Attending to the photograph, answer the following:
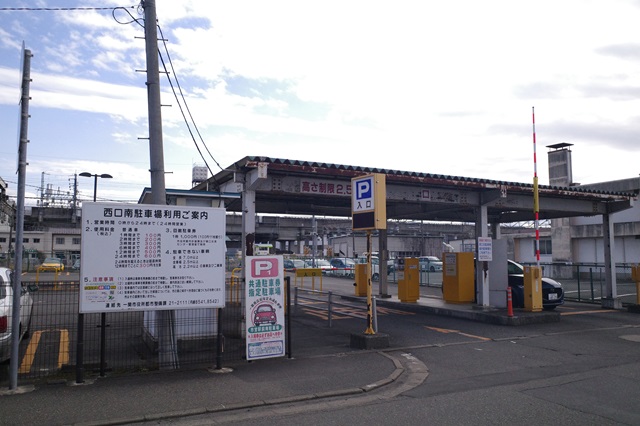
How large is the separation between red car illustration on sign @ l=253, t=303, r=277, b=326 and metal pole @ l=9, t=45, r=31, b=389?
3631 mm

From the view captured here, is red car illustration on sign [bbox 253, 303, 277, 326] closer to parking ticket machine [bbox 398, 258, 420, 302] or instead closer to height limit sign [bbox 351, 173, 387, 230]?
height limit sign [bbox 351, 173, 387, 230]

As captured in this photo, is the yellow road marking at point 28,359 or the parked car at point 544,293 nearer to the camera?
the yellow road marking at point 28,359

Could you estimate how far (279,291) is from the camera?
30.3 ft

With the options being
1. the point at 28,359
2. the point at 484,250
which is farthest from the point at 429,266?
the point at 28,359

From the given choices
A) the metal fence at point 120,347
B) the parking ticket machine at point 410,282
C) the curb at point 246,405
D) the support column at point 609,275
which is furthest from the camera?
the parking ticket machine at point 410,282

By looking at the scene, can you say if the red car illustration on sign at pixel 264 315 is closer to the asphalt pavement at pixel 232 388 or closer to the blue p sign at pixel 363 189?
the asphalt pavement at pixel 232 388

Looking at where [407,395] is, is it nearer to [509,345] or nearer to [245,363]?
[245,363]

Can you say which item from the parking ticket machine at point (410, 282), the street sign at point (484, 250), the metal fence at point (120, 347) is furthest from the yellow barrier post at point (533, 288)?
the metal fence at point (120, 347)

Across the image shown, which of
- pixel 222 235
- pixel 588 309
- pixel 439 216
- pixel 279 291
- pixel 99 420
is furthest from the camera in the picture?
pixel 439 216

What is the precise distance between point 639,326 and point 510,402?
9.71m

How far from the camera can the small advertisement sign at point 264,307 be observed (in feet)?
29.2

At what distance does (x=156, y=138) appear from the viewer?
29.8 ft

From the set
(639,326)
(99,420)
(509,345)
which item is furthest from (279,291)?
(639,326)

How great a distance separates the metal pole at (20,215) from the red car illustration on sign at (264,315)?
3.63 m
